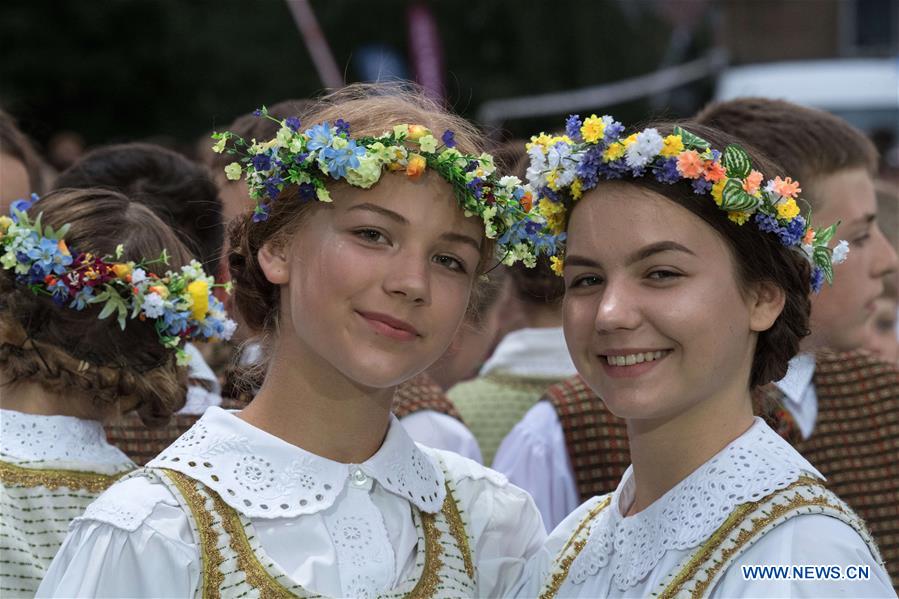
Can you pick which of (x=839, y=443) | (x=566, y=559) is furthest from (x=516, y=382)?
(x=566, y=559)

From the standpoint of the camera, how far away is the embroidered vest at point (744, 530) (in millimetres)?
2225

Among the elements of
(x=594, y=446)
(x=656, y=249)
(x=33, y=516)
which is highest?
(x=656, y=249)

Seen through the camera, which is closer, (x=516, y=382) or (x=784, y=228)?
(x=784, y=228)

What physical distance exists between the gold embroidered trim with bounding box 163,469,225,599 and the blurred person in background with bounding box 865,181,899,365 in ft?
8.39

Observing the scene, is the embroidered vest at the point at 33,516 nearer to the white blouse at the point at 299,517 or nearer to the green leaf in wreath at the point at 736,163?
the white blouse at the point at 299,517

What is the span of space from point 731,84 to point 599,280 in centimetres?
1179

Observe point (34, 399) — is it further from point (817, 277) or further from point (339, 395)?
point (817, 277)

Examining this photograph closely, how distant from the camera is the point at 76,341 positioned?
2.93 meters

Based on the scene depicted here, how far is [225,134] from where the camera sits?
2.56 metres

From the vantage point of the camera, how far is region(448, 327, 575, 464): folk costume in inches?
155

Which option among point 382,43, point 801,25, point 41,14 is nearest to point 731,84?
point 382,43

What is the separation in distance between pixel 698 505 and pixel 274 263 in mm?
991

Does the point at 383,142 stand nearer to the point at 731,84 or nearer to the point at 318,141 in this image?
the point at 318,141

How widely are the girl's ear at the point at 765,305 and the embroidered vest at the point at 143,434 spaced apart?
1.48 meters
